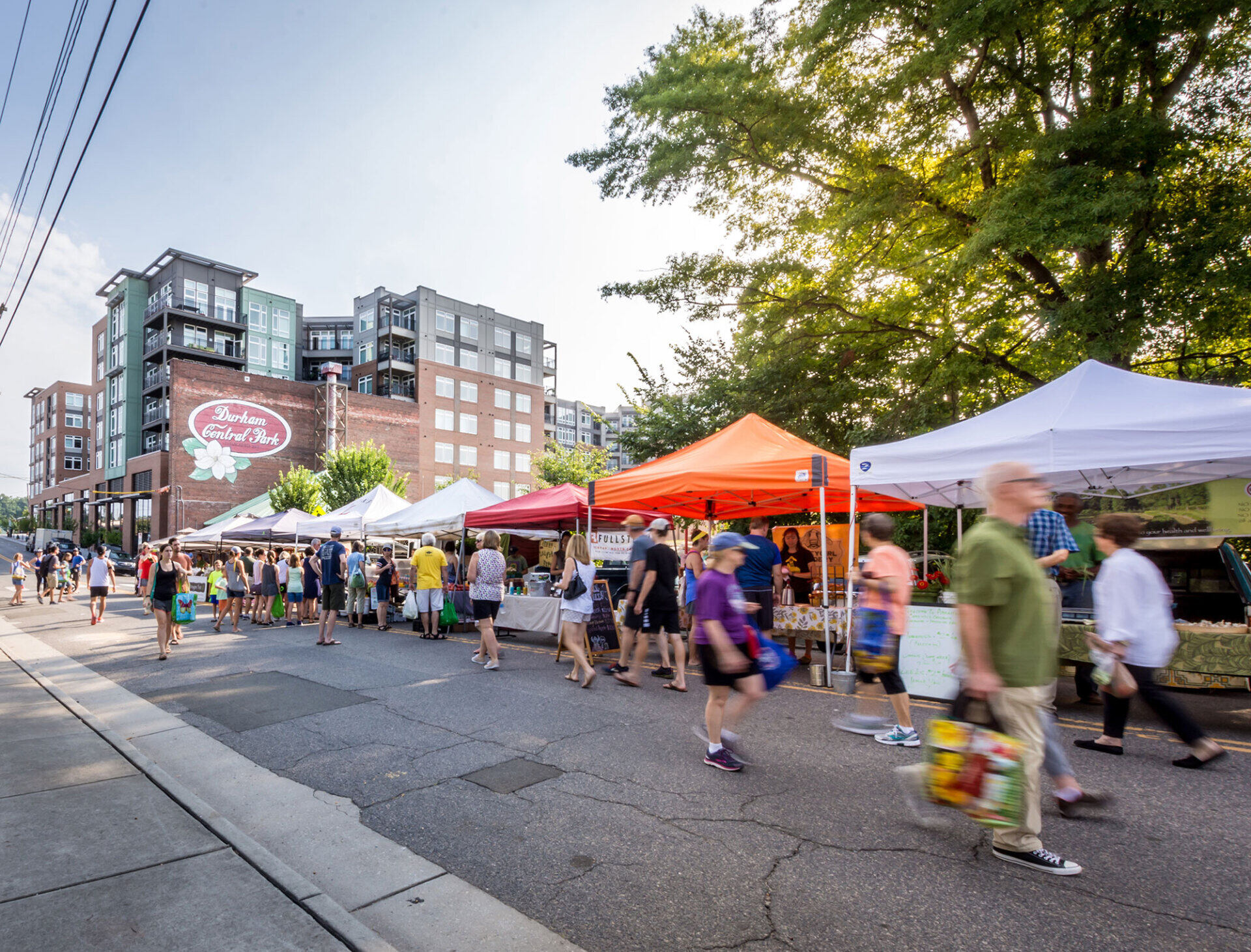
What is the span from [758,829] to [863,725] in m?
2.32

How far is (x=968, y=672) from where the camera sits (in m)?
3.15

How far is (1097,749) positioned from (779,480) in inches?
172

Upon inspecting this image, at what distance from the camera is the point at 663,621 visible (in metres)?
7.85

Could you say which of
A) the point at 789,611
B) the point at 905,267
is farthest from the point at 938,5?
the point at 789,611

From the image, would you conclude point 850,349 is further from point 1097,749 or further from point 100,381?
point 100,381

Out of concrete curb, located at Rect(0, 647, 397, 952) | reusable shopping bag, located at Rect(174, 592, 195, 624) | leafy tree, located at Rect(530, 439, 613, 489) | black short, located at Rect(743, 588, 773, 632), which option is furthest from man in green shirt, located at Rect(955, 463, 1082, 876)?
leafy tree, located at Rect(530, 439, 613, 489)

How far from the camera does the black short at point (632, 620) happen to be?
7987 millimetres

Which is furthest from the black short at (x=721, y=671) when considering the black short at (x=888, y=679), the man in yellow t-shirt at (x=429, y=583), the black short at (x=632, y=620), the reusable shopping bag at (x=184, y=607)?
the reusable shopping bag at (x=184, y=607)

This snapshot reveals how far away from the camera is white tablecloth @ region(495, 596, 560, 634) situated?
12.0 m

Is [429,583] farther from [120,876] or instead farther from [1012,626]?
[1012,626]

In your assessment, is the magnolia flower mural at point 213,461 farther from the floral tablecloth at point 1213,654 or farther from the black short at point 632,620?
the floral tablecloth at point 1213,654

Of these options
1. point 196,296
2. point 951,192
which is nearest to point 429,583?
point 951,192

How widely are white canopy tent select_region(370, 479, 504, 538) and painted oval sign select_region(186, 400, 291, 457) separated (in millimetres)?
37209

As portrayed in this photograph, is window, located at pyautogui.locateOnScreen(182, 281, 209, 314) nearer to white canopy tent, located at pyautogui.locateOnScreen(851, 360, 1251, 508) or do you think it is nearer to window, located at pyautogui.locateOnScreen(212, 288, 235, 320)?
window, located at pyautogui.locateOnScreen(212, 288, 235, 320)
